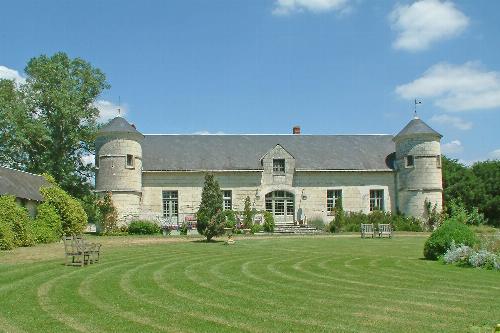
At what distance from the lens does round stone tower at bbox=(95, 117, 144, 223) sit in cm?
3133

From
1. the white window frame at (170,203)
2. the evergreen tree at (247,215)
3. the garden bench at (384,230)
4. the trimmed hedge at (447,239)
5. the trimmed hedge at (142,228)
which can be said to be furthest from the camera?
the white window frame at (170,203)

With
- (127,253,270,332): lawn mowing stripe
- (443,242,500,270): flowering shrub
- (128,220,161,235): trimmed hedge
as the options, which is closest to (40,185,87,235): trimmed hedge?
(128,220,161,235): trimmed hedge

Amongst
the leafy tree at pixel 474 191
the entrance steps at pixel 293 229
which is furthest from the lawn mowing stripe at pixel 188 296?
the leafy tree at pixel 474 191

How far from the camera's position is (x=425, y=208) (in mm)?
32812

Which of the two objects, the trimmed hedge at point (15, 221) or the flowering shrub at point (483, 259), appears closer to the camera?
Answer: the flowering shrub at point (483, 259)

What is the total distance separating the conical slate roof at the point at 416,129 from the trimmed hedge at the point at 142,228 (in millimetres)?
15515

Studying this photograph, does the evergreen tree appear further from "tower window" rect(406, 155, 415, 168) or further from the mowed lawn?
the mowed lawn

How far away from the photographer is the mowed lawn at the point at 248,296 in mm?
6949

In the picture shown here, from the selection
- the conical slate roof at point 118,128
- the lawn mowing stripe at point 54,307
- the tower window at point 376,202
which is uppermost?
the conical slate roof at point 118,128

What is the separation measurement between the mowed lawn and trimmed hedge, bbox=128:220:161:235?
1487 cm

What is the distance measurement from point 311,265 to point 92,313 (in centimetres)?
676

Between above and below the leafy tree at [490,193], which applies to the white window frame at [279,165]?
above

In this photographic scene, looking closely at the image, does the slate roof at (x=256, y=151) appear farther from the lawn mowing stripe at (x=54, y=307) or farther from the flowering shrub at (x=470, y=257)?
the lawn mowing stripe at (x=54, y=307)

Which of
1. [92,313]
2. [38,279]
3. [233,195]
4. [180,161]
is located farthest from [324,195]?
[92,313]
